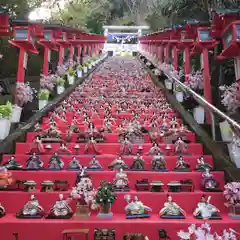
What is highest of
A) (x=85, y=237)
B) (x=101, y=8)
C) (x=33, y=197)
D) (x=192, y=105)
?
(x=101, y=8)

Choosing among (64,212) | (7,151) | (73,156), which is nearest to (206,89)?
(73,156)

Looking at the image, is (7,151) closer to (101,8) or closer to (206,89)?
(206,89)

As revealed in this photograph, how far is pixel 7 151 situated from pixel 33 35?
11.3ft

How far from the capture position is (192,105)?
879cm

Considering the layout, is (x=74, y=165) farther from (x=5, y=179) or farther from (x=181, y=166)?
(x=181, y=166)

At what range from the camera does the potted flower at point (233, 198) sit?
4729 millimetres

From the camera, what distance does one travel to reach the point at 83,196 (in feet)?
15.9

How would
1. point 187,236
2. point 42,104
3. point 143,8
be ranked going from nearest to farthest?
point 187,236
point 42,104
point 143,8

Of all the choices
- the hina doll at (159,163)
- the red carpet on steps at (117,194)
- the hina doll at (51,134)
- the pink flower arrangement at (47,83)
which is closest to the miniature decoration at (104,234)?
the red carpet on steps at (117,194)

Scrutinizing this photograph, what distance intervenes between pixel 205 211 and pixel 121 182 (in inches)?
46.3

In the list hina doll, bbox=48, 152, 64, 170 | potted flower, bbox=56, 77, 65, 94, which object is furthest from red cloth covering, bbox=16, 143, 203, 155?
potted flower, bbox=56, 77, 65, 94

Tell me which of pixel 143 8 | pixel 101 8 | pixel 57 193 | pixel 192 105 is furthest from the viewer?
pixel 143 8

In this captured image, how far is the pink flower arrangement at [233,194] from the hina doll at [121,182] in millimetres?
1276

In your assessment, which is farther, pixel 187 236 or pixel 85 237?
pixel 85 237
